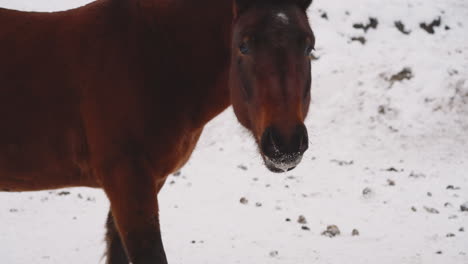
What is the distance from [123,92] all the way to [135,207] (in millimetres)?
672

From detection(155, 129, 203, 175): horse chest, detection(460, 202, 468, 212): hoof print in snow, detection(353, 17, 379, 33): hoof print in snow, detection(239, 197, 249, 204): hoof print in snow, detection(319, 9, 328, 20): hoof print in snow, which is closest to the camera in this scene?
detection(155, 129, 203, 175): horse chest

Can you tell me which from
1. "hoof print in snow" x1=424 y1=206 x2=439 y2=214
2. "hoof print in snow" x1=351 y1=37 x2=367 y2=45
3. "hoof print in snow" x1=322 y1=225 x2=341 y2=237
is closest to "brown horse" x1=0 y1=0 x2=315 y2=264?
"hoof print in snow" x1=322 y1=225 x2=341 y2=237

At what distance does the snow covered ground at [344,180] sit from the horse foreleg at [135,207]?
5.61 ft

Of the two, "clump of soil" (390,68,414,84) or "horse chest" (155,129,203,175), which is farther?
"clump of soil" (390,68,414,84)

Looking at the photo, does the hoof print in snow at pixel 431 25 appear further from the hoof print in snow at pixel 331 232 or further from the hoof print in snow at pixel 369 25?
the hoof print in snow at pixel 331 232

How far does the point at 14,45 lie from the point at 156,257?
62.6 inches

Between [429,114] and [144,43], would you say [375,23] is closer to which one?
[429,114]

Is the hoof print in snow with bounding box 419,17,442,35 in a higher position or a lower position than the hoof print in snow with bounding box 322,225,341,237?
lower

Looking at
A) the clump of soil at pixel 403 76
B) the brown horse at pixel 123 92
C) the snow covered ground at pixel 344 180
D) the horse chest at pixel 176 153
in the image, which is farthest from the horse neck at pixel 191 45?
the clump of soil at pixel 403 76

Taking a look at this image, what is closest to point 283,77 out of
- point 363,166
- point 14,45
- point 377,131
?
point 14,45

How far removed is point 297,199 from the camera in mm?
6273

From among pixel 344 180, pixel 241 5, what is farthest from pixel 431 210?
pixel 241 5

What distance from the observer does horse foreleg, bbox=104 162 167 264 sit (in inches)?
114

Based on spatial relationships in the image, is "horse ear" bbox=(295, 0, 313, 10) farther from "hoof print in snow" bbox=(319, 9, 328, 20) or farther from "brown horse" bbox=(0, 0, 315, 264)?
"hoof print in snow" bbox=(319, 9, 328, 20)
